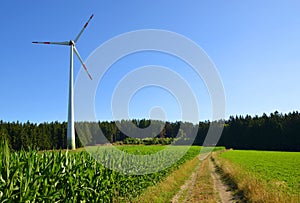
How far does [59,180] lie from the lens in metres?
9.28

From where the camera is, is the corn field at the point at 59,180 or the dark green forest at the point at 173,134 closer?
the corn field at the point at 59,180

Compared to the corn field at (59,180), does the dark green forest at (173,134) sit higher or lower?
higher

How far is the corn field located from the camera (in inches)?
271

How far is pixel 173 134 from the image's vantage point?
417 feet

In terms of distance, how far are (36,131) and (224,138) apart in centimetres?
8225

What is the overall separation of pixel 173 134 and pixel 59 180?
119383 mm

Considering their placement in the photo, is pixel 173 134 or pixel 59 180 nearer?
pixel 59 180

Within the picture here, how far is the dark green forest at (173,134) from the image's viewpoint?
3492 inches

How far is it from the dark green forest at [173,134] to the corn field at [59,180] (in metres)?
61.4

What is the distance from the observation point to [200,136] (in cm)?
14325

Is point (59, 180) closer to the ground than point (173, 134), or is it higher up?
closer to the ground

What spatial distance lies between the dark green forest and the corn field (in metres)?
61.4

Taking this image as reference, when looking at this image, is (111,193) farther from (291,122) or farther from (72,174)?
(291,122)

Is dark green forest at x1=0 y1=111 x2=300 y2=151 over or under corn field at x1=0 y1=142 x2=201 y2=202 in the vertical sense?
over
